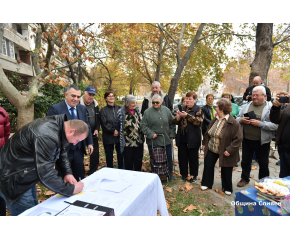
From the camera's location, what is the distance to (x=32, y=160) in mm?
1861

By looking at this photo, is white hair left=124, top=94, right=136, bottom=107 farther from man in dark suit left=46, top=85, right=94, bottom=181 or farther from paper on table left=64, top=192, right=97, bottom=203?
paper on table left=64, top=192, right=97, bottom=203

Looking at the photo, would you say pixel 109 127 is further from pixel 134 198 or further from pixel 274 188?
pixel 274 188

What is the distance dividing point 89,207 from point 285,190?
6.78 ft

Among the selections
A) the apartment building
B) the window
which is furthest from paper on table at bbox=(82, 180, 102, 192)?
the window

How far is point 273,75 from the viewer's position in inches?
1329

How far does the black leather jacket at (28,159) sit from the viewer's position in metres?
1.73

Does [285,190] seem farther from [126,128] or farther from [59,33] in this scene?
[59,33]

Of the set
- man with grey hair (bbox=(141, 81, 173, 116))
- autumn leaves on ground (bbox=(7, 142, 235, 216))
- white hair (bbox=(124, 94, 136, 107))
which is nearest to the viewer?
autumn leaves on ground (bbox=(7, 142, 235, 216))

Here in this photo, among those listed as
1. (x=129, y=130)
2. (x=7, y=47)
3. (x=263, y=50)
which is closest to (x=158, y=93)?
(x=129, y=130)

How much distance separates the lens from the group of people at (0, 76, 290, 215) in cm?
184

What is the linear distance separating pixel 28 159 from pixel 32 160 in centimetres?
4

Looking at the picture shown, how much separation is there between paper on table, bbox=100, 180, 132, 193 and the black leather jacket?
1.21 ft
